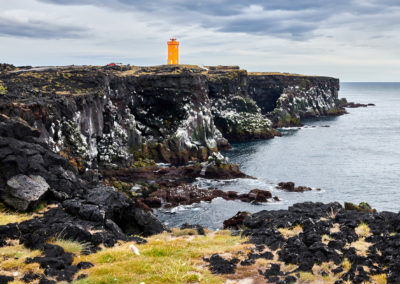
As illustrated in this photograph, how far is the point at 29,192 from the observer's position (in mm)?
20016

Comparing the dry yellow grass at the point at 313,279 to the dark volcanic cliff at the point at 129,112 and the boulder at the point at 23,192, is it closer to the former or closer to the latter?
the boulder at the point at 23,192

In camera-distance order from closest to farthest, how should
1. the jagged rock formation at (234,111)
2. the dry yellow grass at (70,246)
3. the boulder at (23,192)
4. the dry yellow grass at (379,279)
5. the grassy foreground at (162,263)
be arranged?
the grassy foreground at (162,263), the dry yellow grass at (379,279), the dry yellow grass at (70,246), the boulder at (23,192), the jagged rock formation at (234,111)

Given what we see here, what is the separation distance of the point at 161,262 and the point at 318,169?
193 feet

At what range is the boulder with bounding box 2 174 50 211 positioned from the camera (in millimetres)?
19484

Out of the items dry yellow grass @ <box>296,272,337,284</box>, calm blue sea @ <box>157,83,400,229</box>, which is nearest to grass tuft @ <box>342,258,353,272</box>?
dry yellow grass @ <box>296,272,337,284</box>

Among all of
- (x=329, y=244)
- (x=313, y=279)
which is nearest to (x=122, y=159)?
(x=329, y=244)

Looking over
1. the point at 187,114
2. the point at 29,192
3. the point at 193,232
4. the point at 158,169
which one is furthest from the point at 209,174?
the point at 29,192

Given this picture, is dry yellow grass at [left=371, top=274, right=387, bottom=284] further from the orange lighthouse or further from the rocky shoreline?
the orange lighthouse

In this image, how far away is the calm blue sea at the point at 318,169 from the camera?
4816 centimetres

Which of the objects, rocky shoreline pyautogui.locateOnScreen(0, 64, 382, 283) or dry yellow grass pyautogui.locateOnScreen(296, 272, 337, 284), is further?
rocky shoreline pyautogui.locateOnScreen(0, 64, 382, 283)

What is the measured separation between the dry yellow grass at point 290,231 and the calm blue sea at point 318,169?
2103 cm

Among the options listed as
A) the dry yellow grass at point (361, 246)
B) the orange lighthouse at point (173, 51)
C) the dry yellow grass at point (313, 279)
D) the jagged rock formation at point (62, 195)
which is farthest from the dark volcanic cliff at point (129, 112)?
the dry yellow grass at point (313, 279)

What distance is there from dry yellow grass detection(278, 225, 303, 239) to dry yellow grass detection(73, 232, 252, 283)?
2239mm

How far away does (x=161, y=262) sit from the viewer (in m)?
14.9
